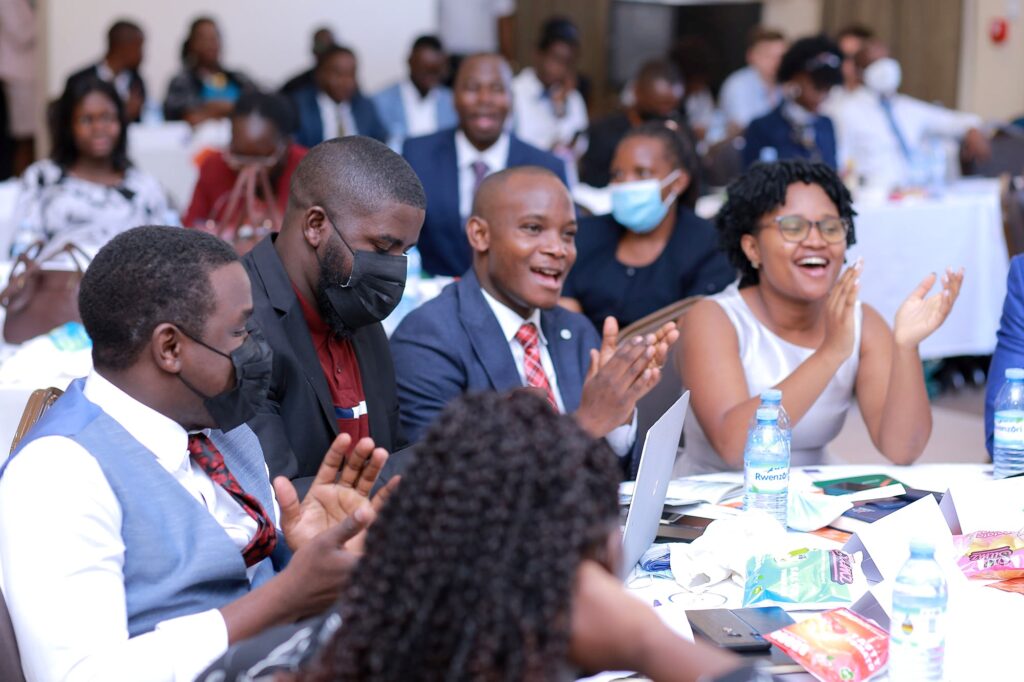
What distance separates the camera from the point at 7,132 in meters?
8.86

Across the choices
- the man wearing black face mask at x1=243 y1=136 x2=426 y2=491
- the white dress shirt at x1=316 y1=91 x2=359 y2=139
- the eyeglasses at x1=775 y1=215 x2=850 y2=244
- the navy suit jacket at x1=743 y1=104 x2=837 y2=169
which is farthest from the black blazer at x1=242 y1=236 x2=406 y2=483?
the white dress shirt at x1=316 y1=91 x2=359 y2=139

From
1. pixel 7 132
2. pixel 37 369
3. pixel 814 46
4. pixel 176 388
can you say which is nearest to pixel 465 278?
pixel 37 369

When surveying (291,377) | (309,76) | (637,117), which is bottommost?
(291,377)

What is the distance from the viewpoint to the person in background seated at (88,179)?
15.1 feet

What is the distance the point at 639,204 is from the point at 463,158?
949mm

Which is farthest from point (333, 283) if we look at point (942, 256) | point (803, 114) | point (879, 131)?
point (879, 131)

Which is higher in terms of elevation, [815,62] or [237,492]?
[815,62]

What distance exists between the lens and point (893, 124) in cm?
712

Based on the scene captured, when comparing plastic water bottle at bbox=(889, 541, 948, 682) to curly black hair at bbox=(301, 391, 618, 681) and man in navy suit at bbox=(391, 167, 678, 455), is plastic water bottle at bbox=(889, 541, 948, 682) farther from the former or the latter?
man in navy suit at bbox=(391, 167, 678, 455)

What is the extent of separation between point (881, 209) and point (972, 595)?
4.21 m

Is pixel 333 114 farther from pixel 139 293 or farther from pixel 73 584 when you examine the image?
pixel 73 584

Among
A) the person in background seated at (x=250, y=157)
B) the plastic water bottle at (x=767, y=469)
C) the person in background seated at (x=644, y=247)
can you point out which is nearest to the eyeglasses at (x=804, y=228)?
the plastic water bottle at (x=767, y=469)

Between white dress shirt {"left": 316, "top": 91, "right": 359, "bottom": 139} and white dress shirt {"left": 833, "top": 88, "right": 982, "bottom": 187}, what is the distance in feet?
10.1

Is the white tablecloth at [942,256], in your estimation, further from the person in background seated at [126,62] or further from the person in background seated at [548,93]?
the person in background seated at [126,62]
